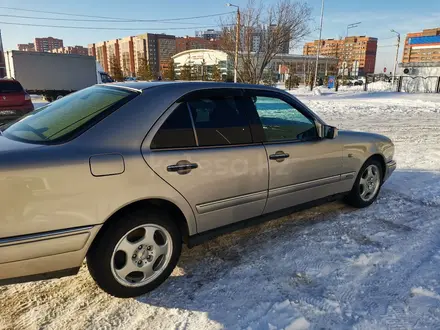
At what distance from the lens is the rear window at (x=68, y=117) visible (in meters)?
2.40

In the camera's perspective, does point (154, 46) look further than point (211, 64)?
Yes

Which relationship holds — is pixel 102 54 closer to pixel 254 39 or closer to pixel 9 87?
pixel 254 39

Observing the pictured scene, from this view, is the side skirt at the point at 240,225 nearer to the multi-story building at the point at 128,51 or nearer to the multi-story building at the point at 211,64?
the multi-story building at the point at 211,64

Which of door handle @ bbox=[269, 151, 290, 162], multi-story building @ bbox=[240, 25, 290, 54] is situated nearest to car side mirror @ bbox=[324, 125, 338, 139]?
door handle @ bbox=[269, 151, 290, 162]

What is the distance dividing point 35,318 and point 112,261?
0.66 meters

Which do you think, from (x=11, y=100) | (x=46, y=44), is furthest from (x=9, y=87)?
(x=46, y=44)

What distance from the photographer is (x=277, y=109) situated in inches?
146

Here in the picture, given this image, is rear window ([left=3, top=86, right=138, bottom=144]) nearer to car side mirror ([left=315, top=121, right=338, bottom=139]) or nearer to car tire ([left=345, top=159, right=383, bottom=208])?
car side mirror ([left=315, top=121, right=338, bottom=139])

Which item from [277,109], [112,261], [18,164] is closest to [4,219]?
[18,164]

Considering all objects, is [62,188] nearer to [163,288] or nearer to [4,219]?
[4,219]

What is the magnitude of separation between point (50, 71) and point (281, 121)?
25.6 m

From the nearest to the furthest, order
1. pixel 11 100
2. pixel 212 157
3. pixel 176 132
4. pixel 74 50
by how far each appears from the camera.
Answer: pixel 176 132, pixel 212 157, pixel 11 100, pixel 74 50

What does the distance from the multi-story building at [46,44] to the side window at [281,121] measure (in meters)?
139

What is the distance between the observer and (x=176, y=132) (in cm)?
266
